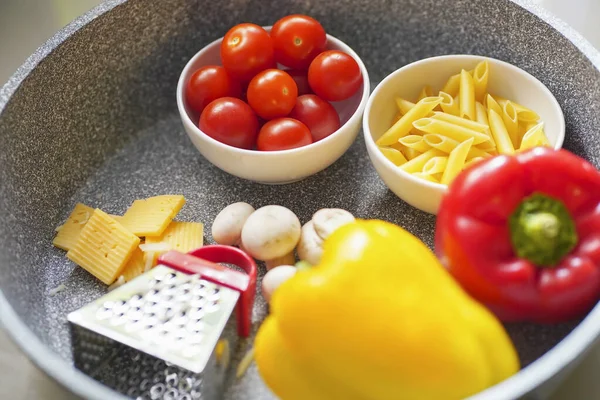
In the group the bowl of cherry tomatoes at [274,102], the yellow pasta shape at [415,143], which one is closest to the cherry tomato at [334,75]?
the bowl of cherry tomatoes at [274,102]

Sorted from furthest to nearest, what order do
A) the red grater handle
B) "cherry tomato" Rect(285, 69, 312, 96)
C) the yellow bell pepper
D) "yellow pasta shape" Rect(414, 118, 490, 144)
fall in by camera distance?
"cherry tomato" Rect(285, 69, 312, 96) → "yellow pasta shape" Rect(414, 118, 490, 144) → the red grater handle → the yellow bell pepper

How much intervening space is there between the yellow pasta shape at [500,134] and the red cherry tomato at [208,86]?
34cm

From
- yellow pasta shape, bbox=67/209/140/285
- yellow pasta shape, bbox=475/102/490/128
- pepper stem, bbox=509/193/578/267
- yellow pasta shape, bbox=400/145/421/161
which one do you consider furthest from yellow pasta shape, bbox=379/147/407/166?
yellow pasta shape, bbox=67/209/140/285

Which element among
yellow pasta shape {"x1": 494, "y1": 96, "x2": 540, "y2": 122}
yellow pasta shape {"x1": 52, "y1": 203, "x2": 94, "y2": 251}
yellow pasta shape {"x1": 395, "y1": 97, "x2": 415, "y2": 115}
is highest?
yellow pasta shape {"x1": 52, "y1": 203, "x2": 94, "y2": 251}

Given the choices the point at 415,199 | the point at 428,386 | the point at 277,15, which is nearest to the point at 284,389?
the point at 428,386

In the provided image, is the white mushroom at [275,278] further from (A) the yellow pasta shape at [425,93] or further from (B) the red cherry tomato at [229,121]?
(A) the yellow pasta shape at [425,93]

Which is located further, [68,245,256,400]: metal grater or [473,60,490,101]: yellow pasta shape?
[473,60,490,101]: yellow pasta shape

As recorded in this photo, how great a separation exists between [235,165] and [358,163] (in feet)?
0.62

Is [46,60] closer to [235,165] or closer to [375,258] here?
[235,165]

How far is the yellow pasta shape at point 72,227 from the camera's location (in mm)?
906

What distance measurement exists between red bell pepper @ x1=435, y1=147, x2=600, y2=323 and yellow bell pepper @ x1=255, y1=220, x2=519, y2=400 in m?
0.04

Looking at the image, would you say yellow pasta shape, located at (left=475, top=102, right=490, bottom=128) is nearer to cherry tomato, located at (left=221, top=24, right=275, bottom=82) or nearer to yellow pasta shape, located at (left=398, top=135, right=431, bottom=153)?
yellow pasta shape, located at (left=398, top=135, right=431, bottom=153)

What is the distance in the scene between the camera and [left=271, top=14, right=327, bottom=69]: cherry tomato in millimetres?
965

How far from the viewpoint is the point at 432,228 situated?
0.93 m
